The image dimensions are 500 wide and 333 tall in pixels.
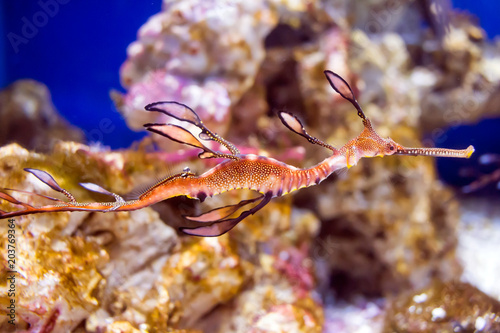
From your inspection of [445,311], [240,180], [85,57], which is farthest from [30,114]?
[445,311]

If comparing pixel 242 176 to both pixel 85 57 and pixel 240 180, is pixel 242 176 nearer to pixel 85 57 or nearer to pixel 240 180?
pixel 240 180

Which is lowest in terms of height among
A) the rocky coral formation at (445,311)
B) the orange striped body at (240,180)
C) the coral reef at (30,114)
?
the orange striped body at (240,180)

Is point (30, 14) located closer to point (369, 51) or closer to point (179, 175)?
point (369, 51)

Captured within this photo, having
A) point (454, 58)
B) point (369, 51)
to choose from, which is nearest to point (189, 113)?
point (369, 51)

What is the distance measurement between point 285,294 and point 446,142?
5.95 metres

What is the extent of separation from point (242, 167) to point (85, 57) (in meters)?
5.38

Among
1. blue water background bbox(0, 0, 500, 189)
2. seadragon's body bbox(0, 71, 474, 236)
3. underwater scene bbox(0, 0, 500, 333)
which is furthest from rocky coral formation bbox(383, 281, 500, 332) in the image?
seadragon's body bbox(0, 71, 474, 236)

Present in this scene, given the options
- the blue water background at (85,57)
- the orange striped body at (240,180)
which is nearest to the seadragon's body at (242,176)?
the orange striped body at (240,180)

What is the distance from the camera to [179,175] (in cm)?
119

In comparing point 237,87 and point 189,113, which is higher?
point 237,87

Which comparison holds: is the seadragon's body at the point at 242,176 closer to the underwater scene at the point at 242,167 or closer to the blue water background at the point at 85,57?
the underwater scene at the point at 242,167

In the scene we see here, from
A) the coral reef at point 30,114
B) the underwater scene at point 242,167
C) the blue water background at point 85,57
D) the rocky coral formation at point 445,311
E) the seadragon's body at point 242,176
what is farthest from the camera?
the coral reef at point 30,114

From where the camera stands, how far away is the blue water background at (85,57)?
4.24m

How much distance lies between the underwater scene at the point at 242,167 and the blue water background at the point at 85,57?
0.04m
